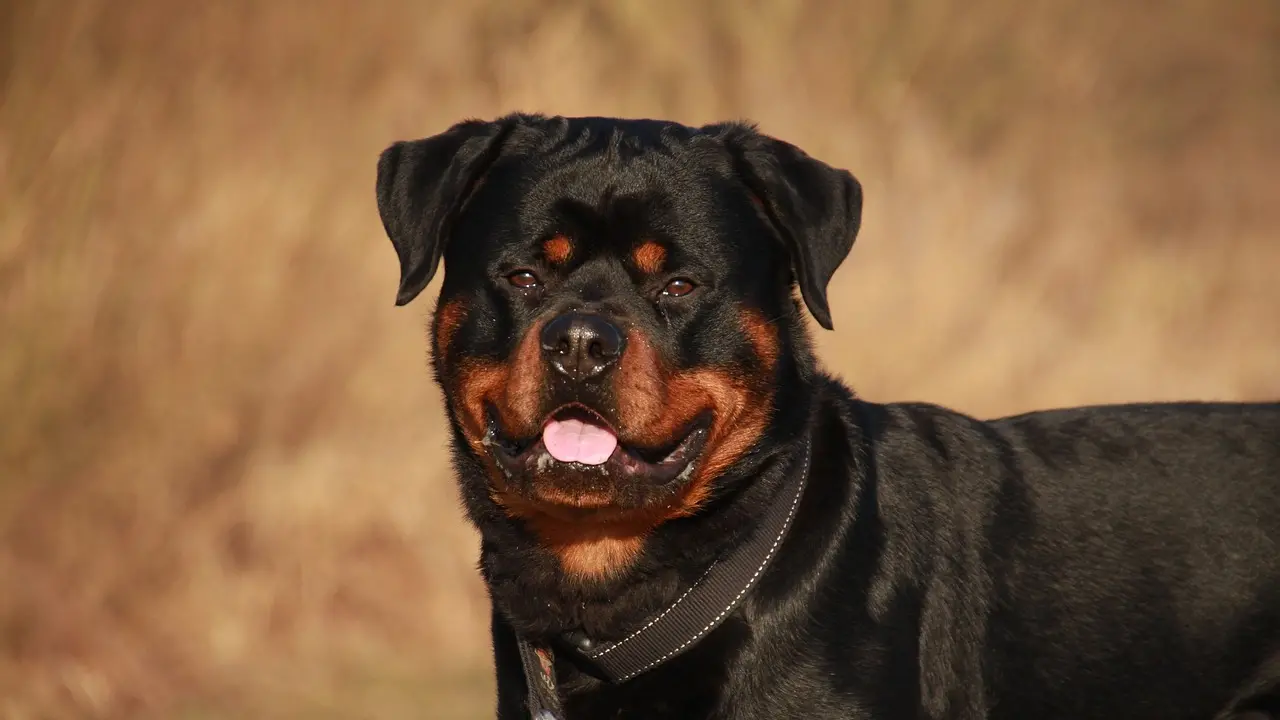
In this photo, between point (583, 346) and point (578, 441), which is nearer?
point (583, 346)

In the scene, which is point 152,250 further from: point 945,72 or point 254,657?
point 945,72

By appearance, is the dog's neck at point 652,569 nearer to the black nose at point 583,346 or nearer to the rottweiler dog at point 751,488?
the rottweiler dog at point 751,488

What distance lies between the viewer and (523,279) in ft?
11.0

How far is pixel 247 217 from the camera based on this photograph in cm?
611

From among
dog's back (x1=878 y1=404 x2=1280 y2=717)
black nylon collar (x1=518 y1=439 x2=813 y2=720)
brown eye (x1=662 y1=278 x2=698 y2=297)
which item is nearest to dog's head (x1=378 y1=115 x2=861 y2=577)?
brown eye (x1=662 y1=278 x2=698 y2=297)

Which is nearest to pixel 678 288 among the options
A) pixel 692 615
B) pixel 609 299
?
pixel 609 299

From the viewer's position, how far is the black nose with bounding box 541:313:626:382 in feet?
10.1

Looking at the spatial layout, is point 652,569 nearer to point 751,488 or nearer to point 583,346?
point 751,488

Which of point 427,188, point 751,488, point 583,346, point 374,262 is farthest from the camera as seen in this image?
point 374,262

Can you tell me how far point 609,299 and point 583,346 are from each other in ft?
0.67

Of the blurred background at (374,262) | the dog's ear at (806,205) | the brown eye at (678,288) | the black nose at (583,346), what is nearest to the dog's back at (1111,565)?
the dog's ear at (806,205)

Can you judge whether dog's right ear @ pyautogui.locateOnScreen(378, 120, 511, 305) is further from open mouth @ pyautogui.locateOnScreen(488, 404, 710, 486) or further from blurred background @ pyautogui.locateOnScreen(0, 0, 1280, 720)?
blurred background @ pyautogui.locateOnScreen(0, 0, 1280, 720)

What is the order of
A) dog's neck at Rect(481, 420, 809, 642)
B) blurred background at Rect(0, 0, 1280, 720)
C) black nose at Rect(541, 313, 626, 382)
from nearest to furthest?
black nose at Rect(541, 313, 626, 382), dog's neck at Rect(481, 420, 809, 642), blurred background at Rect(0, 0, 1280, 720)

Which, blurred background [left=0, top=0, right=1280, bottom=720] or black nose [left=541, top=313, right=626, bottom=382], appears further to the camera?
blurred background [left=0, top=0, right=1280, bottom=720]
